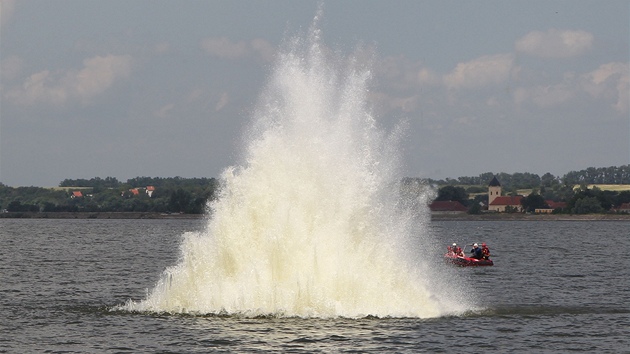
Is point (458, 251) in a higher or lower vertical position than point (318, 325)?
higher

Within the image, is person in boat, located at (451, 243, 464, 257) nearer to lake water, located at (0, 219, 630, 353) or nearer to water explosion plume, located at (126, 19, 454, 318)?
lake water, located at (0, 219, 630, 353)

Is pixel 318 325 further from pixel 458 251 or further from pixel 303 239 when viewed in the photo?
pixel 458 251

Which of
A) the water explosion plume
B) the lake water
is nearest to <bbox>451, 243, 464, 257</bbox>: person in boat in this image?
the lake water

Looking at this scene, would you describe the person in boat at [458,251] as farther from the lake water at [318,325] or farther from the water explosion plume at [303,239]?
the water explosion plume at [303,239]

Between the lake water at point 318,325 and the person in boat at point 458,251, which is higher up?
the person in boat at point 458,251

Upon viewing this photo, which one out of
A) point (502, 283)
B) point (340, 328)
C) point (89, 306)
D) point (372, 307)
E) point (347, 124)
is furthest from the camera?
point (502, 283)

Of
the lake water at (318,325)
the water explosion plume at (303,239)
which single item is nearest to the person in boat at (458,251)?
the lake water at (318,325)

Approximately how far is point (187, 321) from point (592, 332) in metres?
15.4

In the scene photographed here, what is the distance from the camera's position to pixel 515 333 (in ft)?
114

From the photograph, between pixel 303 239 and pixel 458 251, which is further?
pixel 458 251

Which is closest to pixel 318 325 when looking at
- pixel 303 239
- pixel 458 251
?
pixel 303 239

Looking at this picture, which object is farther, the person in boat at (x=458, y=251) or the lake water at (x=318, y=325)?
the person in boat at (x=458, y=251)

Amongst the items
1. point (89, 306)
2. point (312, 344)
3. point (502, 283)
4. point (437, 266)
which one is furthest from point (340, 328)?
point (437, 266)

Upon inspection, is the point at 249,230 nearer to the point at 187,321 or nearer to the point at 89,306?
the point at 187,321
